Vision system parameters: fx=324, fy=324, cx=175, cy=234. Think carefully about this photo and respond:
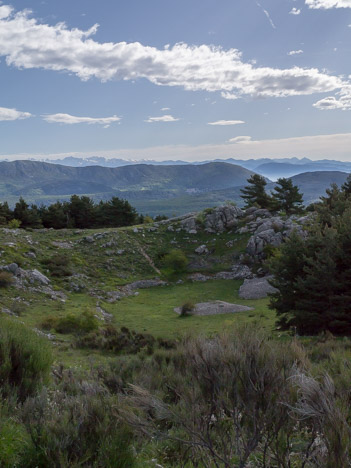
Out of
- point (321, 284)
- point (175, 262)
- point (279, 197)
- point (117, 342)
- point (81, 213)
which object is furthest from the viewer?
point (81, 213)

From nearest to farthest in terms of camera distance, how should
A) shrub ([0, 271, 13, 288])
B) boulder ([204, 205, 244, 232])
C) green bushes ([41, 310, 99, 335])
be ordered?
1. green bushes ([41, 310, 99, 335])
2. shrub ([0, 271, 13, 288])
3. boulder ([204, 205, 244, 232])

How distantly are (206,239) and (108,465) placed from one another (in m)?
49.9

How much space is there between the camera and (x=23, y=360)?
25.0 feet

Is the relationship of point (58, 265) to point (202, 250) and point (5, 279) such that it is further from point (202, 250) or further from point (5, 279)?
point (202, 250)

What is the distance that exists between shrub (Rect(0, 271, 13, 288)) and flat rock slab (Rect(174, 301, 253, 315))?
16.3m

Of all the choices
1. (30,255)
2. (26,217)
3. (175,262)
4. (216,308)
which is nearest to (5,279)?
(30,255)

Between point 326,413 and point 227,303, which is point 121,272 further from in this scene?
point 326,413

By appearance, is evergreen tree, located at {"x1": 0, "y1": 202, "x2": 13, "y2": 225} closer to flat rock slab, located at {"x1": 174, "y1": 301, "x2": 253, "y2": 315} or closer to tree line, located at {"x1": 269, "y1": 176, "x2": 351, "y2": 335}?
flat rock slab, located at {"x1": 174, "y1": 301, "x2": 253, "y2": 315}

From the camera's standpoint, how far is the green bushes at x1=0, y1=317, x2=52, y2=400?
7043 millimetres

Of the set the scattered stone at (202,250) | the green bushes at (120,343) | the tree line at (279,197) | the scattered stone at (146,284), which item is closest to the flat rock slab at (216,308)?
the scattered stone at (146,284)

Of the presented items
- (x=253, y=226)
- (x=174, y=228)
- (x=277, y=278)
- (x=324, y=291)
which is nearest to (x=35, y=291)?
(x=277, y=278)

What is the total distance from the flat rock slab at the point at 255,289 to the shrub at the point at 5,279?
24565 mm

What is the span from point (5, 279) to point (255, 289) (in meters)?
26.9

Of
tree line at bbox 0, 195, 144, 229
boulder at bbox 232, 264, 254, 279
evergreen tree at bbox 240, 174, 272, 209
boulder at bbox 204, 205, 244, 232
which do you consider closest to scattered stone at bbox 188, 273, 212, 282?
boulder at bbox 232, 264, 254, 279
